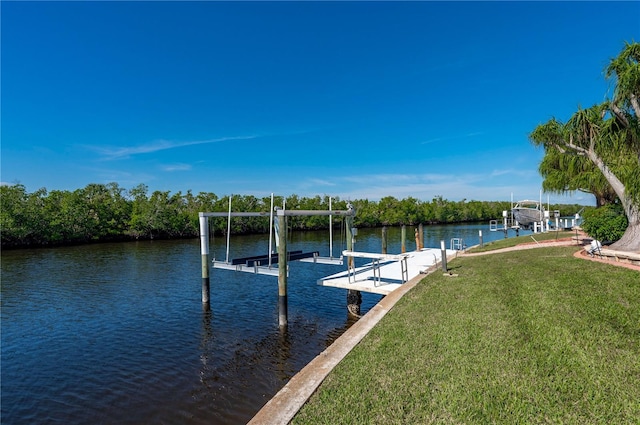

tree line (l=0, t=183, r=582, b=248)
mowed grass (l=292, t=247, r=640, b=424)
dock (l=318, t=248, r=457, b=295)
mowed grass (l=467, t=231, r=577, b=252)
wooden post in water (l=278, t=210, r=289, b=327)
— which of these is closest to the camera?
mowed grass (l=292, t=247, r=640, b=424)

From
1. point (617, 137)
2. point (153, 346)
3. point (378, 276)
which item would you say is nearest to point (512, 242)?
point (617, 137)

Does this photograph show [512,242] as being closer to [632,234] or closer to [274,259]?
[632,234]

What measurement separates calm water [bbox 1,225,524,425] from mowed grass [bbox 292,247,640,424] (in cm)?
333

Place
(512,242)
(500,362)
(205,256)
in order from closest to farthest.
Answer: (500,362) < (205,256) < (512,242)

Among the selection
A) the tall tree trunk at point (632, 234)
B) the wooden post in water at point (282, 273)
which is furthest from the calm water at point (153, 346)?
the tall tree trunk at point (632, 234)

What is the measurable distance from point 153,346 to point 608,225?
17.4m

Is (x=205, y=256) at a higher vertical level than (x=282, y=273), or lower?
higher

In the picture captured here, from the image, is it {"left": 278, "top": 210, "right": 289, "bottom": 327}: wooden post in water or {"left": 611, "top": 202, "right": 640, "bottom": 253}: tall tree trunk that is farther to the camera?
{"left": 278, "top": 210, "right": 289, "bottom": 327}: wooden post in water

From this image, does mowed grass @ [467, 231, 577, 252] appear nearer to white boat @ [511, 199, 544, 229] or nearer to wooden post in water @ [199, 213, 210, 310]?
wooden post in water @ [199, 213, 210, 310]

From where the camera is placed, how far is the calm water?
26.1ft

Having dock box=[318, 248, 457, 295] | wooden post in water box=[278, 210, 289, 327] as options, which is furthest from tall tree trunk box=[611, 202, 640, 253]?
wooden post in water box=[278, 210, 289, 327]

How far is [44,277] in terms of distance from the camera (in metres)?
22.5

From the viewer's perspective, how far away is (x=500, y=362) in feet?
18.0

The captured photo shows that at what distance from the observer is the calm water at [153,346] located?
7.94 m
